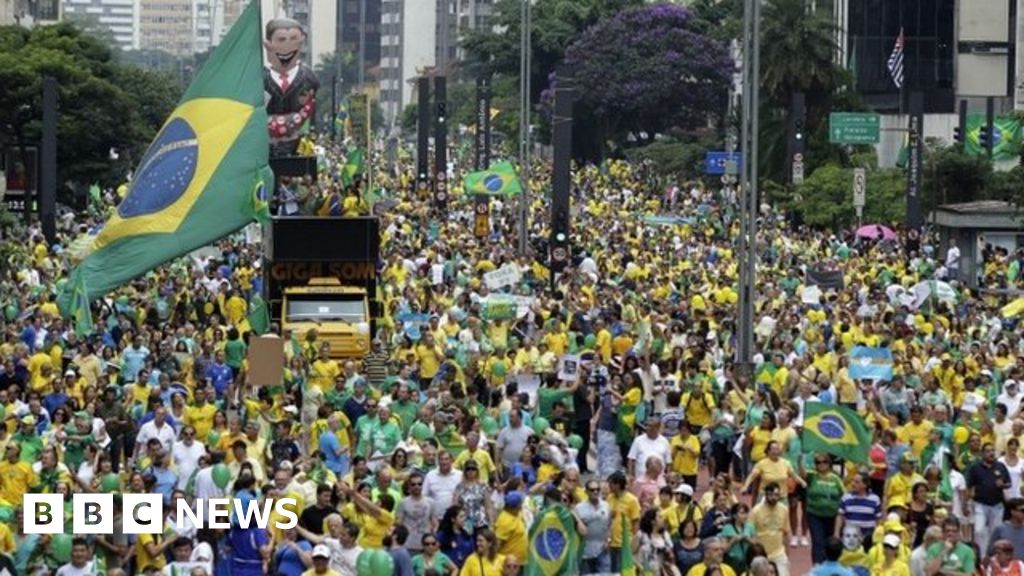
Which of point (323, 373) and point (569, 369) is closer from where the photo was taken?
point (569, 369)

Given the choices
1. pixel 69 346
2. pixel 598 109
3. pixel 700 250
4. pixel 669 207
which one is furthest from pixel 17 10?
pixel 69 346

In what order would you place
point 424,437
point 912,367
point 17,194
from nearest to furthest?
point 424,437 < point 912,367 < point 17,194

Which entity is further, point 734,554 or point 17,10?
point 17,10

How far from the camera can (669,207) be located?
277 feet

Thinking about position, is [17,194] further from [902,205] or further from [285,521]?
[285,521]

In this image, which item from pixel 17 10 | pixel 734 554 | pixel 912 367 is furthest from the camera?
pixel 17 10

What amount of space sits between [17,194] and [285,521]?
50.7 meters

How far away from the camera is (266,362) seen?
87.5ft

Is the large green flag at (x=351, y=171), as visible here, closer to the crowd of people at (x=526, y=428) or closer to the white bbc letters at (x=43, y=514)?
the crowd of people at (x=526, y=428)

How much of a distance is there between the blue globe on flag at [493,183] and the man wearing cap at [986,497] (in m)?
33.3

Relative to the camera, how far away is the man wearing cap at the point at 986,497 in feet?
68.7

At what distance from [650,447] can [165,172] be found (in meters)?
5.94

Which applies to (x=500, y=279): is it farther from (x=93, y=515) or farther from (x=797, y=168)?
(x=797, y=168)

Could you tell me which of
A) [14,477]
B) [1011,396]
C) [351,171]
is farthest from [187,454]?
[351,171]
